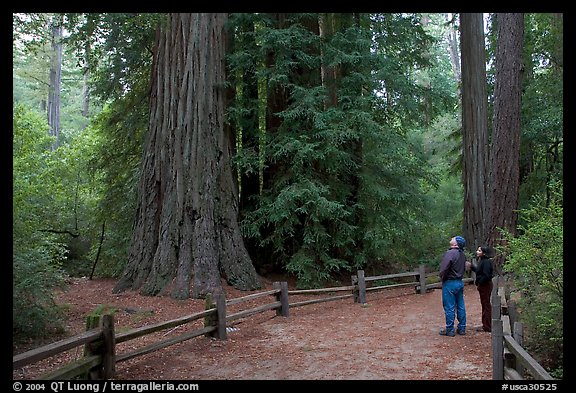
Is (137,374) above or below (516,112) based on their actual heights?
below

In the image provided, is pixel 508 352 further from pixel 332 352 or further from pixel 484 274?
pixel 484 274

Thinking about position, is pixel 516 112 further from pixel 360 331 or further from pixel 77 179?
pixel 77 179

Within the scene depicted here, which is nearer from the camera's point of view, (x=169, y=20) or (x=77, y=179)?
(x=169, y=20)

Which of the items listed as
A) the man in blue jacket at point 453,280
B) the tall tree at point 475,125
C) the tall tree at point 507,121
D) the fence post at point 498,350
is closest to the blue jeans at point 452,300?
the man in blue jacket at point 453,280

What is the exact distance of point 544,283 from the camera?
6.22m

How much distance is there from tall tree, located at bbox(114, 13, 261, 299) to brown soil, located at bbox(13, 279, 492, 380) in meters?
0.84

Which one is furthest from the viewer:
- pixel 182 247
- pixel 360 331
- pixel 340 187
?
pixel 340 187

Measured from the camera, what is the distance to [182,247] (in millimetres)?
13203

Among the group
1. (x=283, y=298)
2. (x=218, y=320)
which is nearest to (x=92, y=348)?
(x=218, y=320)

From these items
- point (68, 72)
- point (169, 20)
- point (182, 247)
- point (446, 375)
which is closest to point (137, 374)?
point (446, 375)

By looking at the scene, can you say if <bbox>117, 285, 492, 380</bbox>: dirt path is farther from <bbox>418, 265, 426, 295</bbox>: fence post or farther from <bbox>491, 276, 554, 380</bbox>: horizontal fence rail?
<bbox>418, 265, 426, 295</bbox>: fence post

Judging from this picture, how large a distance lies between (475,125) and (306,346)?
37.7ft

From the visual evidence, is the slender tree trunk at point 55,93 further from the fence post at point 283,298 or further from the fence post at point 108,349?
the fence post at point 108,349
